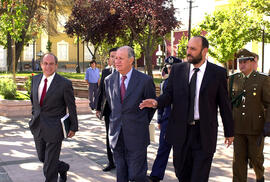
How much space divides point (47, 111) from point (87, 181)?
133 cm

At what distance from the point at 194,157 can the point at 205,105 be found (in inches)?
22.3

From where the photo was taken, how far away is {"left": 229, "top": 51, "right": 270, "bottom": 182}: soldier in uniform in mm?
5074

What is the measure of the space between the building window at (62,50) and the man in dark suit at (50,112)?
54311 mm

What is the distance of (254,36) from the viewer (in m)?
24.9

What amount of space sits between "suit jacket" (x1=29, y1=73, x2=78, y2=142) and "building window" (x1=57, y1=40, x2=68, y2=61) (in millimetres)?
54355

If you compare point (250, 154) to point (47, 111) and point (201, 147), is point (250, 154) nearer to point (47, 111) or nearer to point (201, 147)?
point (201, 147)

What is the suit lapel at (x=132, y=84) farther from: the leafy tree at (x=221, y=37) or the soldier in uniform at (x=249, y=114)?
the leafy tree at (x=221, y=37)

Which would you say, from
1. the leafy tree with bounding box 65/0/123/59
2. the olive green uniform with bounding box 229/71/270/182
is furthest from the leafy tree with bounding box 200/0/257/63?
the olive green uniform with bounding box 229/71/270/182

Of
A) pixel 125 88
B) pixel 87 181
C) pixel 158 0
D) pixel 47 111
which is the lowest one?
pixel 87 181

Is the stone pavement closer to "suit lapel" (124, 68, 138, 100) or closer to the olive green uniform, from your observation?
the olive green uniform

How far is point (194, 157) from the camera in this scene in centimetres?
405

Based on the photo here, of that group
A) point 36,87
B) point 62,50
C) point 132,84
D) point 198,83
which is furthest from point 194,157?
point 62,50

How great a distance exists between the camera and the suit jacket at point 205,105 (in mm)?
3959

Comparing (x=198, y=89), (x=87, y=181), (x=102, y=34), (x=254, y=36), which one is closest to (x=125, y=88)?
(x=198, y=89)
